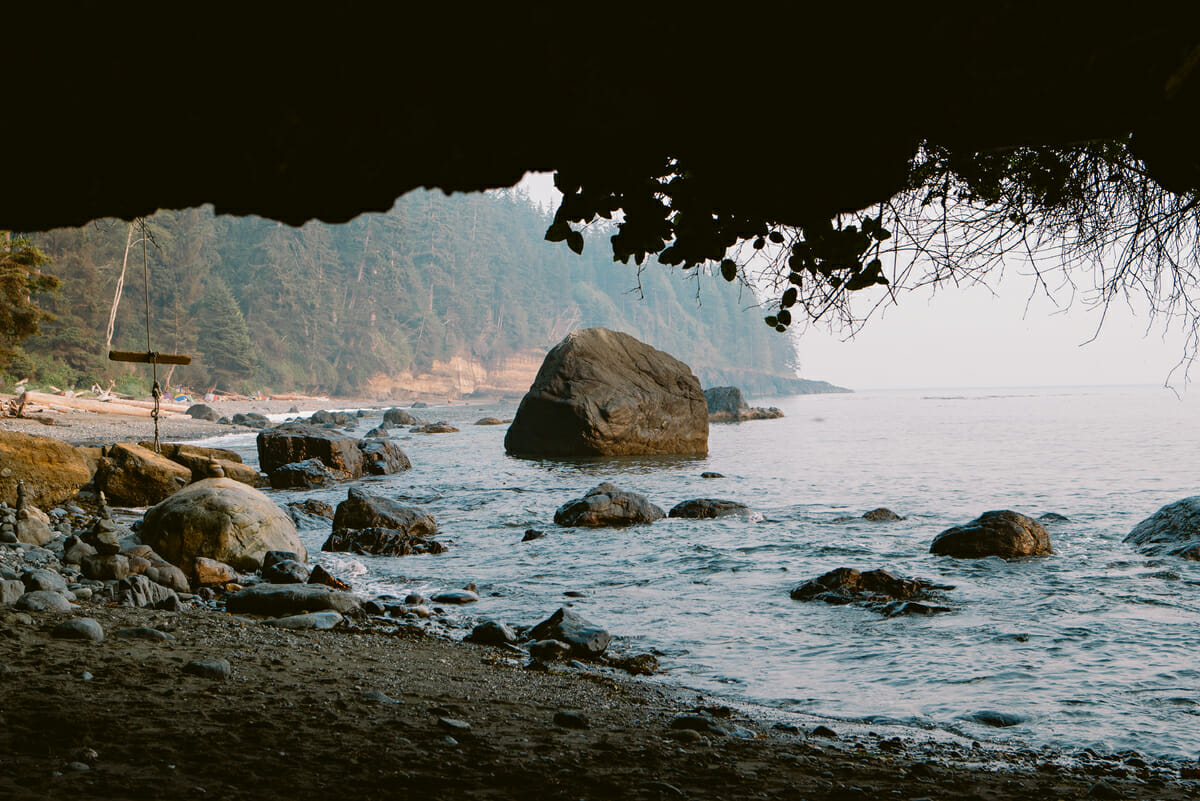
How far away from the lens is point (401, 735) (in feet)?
12.7

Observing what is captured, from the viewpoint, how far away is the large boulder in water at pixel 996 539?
393 inches

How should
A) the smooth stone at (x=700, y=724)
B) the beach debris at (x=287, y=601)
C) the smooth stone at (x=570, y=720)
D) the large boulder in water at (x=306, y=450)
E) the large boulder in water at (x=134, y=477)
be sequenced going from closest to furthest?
1. the smooth stone at (x=570, y=720)
2. the smooth stone at (x=700, y=724)
3. the beach debris at (x=287, y=601)
4. the large boulder in water at (x=134, y=477)
5. the large boulder in water at (x=306, y=450)

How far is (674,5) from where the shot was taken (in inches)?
81.6

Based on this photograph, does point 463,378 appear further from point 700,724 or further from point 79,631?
point 700,724

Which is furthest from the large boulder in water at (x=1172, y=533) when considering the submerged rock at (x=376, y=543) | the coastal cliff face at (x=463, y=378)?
the coastal cliff face at (x=463, y=378)

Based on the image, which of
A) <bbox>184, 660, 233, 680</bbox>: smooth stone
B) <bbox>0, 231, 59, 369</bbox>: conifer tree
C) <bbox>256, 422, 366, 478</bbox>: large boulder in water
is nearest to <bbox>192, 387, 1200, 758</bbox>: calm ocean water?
<bbox>256, 422, 366, 478</bbox>: large boulder in water

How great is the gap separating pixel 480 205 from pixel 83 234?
72.9 m

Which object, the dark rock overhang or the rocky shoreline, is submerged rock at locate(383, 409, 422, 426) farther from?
the dark rock overhang

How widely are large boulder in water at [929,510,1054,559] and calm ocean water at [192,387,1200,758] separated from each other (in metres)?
0.25

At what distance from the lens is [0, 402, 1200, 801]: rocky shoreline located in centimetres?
319

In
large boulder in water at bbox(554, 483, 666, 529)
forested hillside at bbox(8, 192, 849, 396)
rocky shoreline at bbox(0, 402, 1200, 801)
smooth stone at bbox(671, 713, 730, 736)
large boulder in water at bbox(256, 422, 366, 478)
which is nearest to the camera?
rocky shoreline at bbox(0, 402, 1200, 801)

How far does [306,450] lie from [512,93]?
17.2 m

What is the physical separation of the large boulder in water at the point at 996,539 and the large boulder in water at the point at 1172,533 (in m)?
1.41

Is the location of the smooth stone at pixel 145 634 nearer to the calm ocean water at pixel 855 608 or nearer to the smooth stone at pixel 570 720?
the calm ocean water at pixel 855 608
